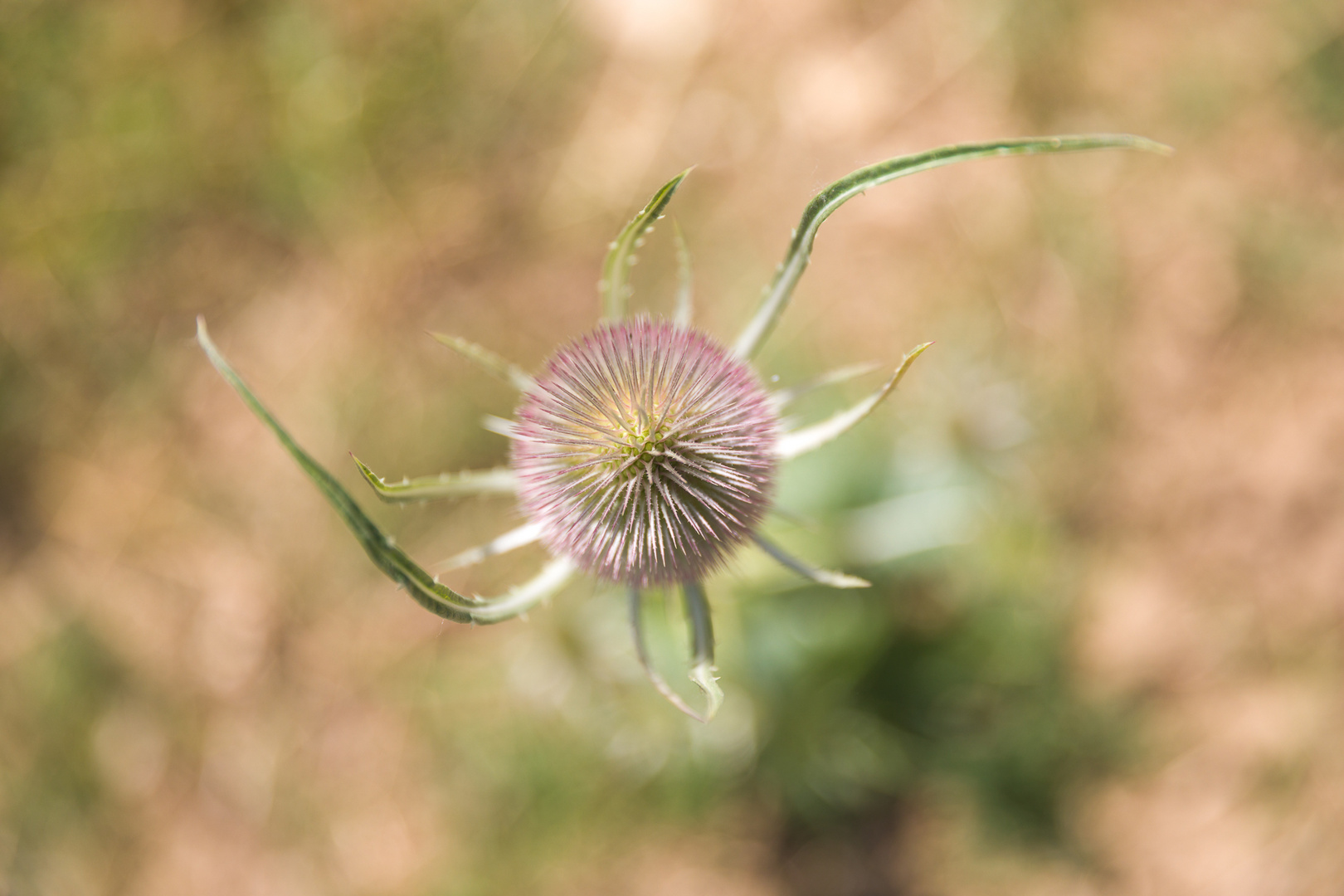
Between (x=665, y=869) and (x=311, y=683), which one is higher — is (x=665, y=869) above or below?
below

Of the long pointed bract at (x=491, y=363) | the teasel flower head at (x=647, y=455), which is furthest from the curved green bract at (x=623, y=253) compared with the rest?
the long pointed bract at (x=491, y=363)

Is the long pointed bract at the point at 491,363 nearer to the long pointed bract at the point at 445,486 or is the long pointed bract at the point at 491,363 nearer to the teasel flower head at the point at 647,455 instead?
the teasel flower head at the point at 647,455

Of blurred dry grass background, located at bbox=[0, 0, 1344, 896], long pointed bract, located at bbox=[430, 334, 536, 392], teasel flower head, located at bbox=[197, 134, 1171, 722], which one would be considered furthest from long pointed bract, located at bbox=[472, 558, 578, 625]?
blurred dry grass background, located at bbox=[0, 0, 1344, 896]

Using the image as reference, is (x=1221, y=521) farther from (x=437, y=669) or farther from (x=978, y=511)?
(x=437, y=669)

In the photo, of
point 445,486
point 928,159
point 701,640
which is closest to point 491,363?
point 445,486

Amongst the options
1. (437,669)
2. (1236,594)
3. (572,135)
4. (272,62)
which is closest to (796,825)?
(437,669)

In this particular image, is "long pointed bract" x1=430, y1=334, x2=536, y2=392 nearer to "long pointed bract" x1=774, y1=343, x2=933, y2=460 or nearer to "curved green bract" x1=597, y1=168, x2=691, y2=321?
"curved green bract" x1=597, y1=168, x2=691, y2=321
